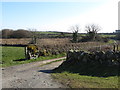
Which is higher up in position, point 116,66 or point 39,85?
point 116,66

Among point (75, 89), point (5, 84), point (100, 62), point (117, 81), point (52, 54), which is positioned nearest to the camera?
point (75, 89)

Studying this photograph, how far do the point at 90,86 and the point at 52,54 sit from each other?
44.6ft

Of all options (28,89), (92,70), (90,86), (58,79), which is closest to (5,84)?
(28,89)

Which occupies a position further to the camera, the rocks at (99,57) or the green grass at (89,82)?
the rocks at (99,57)

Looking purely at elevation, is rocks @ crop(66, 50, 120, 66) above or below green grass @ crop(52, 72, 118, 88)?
above

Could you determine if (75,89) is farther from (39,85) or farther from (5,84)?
(5,84)

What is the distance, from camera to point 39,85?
823 centimetres

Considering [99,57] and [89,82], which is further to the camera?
[99,57]

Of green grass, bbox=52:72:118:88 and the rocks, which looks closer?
green grass, bbox=52:72:118:88

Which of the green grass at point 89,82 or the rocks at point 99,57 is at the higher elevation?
the rocks at point 99,57

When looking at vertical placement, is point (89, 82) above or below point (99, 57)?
below

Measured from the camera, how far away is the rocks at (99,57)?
1048 cm

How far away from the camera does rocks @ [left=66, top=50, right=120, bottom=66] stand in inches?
413

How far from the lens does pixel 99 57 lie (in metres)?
10.9
